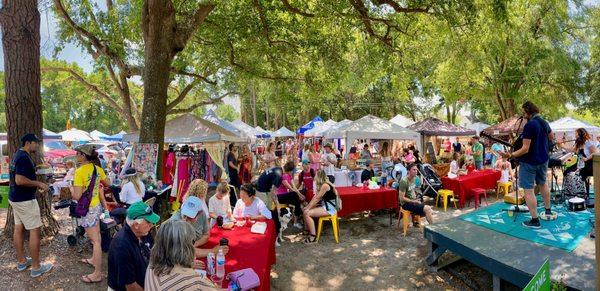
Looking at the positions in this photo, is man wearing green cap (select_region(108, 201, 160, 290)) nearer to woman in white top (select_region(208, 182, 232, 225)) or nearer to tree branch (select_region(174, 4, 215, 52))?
woman in white top (select_region(208, 182, 232, 225))

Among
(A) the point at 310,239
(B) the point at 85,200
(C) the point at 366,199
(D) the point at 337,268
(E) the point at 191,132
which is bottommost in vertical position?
(D) the point at 337,268

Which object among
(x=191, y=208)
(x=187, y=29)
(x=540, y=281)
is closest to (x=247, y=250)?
(x=191, y=208)

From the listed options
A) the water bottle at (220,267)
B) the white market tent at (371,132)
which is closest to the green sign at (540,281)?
the water bottle at (220,267)

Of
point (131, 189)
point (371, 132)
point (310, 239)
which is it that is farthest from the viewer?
point (371, 132)

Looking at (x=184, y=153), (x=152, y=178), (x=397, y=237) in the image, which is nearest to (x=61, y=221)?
(x=152, y=178)

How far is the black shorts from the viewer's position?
6.83 metres

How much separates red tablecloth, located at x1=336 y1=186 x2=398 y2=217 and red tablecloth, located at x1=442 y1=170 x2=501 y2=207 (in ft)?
7.29

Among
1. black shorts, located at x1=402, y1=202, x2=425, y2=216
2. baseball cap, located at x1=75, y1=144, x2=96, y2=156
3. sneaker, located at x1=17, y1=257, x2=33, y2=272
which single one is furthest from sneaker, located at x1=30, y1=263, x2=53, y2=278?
black shorts, located at x1=402, y1=202, x2=425, y2=216

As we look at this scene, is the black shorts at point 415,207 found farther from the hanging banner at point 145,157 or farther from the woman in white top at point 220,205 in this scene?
the hanging banner at point 145,157

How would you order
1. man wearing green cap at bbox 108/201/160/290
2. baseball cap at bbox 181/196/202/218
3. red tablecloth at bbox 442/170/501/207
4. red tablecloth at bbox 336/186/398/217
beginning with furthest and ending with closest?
red tablecloth at bbox 442/170/501/207 < red tablecloth at bbox 336/186/398/217 < baseball cap at bbox 181/196/202/218 < man wearing green cap at bbox 108/201/160/290

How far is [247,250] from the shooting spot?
12.2 feet

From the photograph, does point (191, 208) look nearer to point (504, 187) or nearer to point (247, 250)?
point (247, 250)

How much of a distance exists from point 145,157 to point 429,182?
7.00 meters

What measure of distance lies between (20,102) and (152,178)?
227 cm
